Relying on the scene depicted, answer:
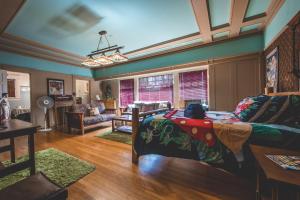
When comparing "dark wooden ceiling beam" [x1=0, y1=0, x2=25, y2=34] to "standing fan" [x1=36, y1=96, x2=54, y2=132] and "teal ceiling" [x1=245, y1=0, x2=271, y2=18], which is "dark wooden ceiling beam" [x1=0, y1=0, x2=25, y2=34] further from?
"teal ceiling" [x1=245, y1=0, x2=271, y2=18]

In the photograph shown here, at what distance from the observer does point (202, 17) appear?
8.84ft

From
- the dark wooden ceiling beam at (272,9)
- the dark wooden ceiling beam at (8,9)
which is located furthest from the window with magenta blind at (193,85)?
the dark wooden ceiling beam at (8,9)

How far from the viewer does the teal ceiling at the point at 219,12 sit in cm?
238

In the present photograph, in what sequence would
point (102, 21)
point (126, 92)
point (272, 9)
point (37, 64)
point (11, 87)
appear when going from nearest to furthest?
point (272, 9) → point (102, 21) → point (37, 64) → point (126, 92) → point (11, 87)

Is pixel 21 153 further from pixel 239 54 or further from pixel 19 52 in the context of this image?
pixel 239 54

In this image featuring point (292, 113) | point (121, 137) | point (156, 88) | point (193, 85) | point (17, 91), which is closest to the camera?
point (292, 113)

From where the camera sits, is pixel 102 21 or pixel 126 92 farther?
pixel 126 92

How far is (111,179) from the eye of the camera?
6.13 feet

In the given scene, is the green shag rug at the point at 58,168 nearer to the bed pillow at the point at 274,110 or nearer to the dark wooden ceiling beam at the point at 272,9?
the bed pillow at the point at 274,110

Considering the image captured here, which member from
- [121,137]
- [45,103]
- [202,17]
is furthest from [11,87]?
[202,17]

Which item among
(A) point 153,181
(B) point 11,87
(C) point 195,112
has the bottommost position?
(A) point 153,181

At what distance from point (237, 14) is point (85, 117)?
458cm

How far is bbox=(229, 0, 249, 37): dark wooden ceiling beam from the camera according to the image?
7.56 feet

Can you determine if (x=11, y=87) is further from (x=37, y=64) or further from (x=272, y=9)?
(x=272, y=9)
